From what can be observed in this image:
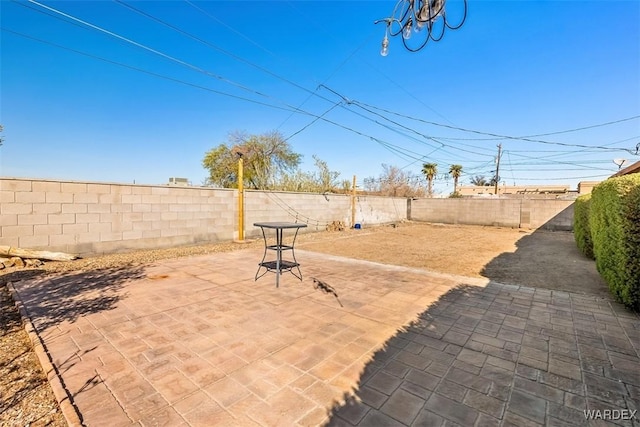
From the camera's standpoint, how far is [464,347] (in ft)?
7.97

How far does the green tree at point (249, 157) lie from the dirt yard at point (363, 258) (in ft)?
38.0

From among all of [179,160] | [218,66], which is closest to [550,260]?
[218,66]

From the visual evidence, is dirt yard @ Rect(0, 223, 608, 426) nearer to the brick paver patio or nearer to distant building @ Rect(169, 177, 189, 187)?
the brick paver patio

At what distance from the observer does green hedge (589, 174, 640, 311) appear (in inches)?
123

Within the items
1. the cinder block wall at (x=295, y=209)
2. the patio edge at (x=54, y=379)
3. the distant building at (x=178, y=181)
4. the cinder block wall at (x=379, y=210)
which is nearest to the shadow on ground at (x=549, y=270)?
the patio edge at (x=54, y=379)

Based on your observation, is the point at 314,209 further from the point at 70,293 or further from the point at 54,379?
the point at 54,379

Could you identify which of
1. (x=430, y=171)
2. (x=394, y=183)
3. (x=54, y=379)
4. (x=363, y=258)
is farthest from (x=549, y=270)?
(x=430, y=171)

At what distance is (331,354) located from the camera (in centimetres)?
229

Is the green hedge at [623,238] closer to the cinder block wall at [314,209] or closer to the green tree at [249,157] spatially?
the cinder block wall at [314,209]

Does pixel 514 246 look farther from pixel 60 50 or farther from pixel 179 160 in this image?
pixel 179 160

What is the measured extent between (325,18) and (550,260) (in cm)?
906

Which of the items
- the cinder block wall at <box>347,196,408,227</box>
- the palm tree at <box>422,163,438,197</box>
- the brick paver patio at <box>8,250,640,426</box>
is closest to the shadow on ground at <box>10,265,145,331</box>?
the brick paver patio at <box>8,250,640,426</box>

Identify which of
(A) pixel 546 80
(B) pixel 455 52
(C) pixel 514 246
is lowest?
(C) pixel 514 246

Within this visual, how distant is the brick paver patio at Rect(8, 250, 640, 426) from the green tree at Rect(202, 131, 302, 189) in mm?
15926
